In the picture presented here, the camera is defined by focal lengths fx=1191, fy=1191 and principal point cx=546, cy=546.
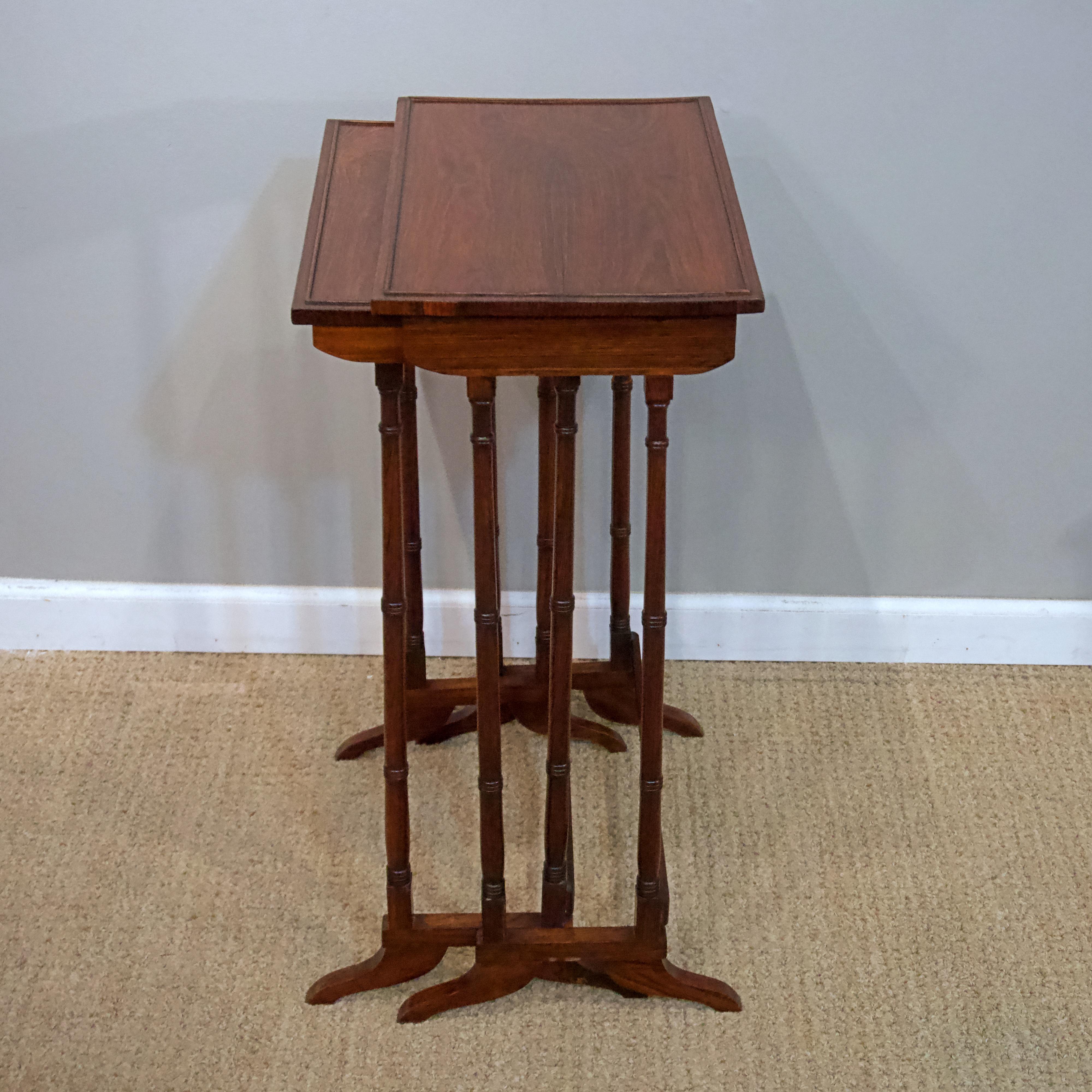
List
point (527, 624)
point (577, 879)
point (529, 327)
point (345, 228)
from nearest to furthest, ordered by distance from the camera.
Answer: point (529, 327)
point (345, 228)
point (577, 879)
point (527, 624)

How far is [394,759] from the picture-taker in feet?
3.94

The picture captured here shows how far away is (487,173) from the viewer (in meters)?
1.06

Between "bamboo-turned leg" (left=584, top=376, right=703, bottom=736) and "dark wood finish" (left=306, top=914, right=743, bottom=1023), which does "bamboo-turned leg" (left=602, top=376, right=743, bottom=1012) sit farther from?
"bamboo-turned leg" (left=584, top=376, right=703, bottom=736)

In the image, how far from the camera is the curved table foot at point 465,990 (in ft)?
4.08

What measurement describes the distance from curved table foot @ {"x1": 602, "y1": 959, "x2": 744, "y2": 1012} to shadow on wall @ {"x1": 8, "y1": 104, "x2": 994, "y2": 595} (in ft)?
1.95

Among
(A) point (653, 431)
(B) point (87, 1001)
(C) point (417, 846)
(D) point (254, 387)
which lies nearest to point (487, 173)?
(A) point (653, 431)

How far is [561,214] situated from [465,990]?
2.59ft

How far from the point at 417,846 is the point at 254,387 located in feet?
2.07

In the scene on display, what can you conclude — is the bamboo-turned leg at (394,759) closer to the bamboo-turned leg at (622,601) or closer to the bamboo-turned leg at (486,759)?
the bamboo-turned leg at (486,759)

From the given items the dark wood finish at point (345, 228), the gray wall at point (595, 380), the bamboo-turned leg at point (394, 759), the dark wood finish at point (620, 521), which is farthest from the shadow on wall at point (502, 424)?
the bamboo-turned leg at point (394, 759)

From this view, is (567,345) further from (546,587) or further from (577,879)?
(577,879)

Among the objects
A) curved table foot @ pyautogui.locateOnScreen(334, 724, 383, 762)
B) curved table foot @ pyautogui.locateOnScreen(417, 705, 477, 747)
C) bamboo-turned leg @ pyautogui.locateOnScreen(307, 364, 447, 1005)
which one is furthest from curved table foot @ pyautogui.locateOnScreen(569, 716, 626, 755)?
bamboo-turned leg @ pyautogui.locateOnScreen(307, 364, 447, 1005)

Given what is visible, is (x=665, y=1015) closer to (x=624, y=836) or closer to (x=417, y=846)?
(x=624, y=836)

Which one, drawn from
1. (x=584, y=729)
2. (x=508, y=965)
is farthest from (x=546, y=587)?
(x=508, y=965)
